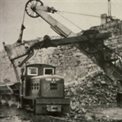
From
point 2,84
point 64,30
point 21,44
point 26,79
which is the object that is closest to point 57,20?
point 64,30


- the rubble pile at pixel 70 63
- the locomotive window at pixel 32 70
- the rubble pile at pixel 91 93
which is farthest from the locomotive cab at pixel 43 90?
the rubble pile at pixel 70 63

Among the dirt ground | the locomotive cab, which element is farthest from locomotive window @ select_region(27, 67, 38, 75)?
the dirt ground

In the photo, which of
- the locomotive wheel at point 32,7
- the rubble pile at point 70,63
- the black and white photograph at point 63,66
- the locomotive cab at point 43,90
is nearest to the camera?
the black and white photograph at point 63,66

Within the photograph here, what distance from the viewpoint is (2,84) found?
391 cm

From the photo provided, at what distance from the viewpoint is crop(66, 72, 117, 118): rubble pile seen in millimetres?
3314

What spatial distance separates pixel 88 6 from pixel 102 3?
0.13 m

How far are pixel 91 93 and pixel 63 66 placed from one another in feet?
1.71

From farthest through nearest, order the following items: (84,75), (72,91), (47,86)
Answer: (84,75) → (72,91) → (47,86)

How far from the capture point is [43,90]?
3.22m

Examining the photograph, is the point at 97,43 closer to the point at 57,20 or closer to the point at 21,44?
the point at 57,20

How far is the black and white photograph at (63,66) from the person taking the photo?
2859mm

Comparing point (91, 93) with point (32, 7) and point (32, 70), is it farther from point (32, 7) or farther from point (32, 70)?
point (32, 7)

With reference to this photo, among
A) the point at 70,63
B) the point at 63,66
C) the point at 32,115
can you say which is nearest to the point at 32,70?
the point at 32,115

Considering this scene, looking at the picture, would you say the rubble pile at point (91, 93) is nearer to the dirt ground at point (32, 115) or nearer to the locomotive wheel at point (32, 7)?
the dirt ground at point (32, 115)
